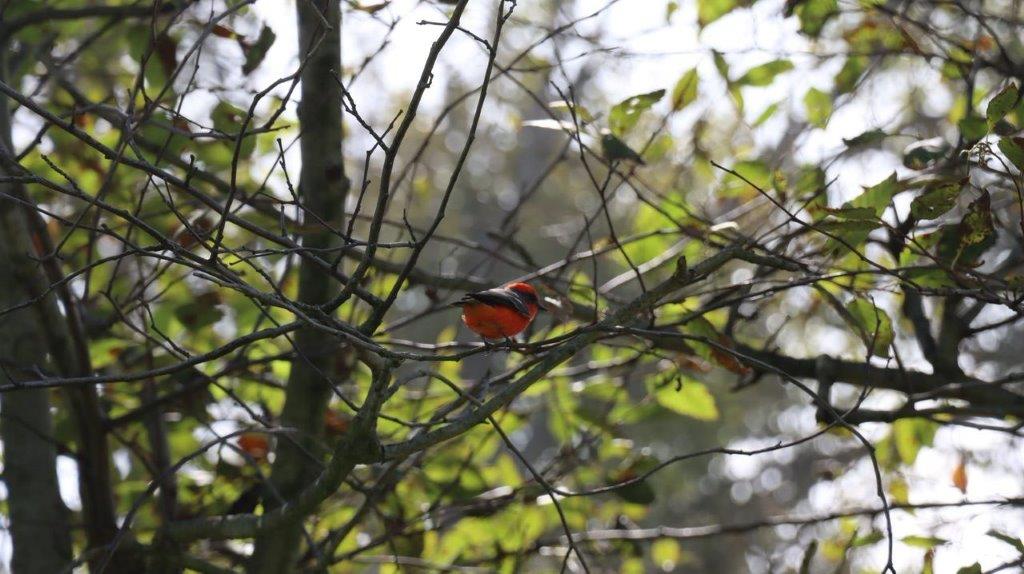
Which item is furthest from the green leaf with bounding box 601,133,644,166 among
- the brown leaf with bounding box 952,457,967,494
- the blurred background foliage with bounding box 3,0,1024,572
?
the brown leaf with bounding box 952,457,967,494

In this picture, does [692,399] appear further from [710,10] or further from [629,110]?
[710,10]

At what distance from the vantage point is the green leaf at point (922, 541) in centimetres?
278

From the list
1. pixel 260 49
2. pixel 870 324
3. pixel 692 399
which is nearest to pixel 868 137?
pixel 870 324

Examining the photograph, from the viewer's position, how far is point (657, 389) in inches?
135

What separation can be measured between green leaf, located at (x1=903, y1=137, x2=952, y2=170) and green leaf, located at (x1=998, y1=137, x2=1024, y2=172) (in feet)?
2.87

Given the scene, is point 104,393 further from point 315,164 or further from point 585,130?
point 585,130

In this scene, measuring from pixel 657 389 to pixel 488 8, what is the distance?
186 cm

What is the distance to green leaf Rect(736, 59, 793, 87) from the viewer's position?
329cm

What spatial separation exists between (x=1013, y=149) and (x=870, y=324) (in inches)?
33.6

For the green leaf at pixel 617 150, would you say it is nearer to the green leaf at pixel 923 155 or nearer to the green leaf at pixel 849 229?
the green leaf at pixel 849 229

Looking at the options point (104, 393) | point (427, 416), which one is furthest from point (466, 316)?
point (104, 393)

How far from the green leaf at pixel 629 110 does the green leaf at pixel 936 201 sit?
863 millimetres

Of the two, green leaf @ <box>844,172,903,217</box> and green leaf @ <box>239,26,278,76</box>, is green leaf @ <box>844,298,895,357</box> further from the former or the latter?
green leaf @ <box>239,26,278,76</box>

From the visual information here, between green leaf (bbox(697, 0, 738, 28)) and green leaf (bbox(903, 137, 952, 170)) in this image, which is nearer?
green leaf (bbox(903, 137, 952, 170))
